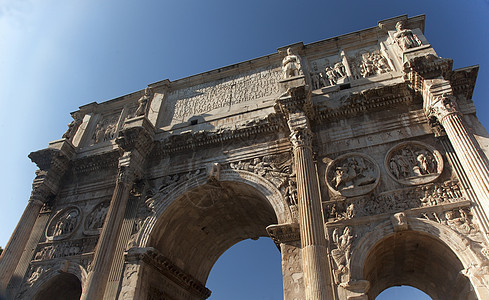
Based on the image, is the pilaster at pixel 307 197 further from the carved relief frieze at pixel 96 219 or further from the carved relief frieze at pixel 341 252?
the carved relief frieze at pixel 96 219

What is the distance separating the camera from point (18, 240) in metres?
10.2

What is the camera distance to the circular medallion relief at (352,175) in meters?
8.21

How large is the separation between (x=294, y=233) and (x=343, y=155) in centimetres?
257

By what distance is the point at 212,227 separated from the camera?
1176 cm

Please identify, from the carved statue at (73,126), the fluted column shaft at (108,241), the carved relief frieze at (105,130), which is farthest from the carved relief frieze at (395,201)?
the carved statue at (73,126)

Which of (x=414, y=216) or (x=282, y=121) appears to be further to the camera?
(x=282, y=121)

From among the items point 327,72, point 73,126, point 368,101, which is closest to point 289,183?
point 368,101

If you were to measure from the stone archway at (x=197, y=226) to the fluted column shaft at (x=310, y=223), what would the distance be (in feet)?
2.98

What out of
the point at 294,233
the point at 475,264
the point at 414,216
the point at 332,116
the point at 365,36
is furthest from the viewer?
the point at 365,36

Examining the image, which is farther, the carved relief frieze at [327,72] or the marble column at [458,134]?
the carved relief frieze at [327,72]

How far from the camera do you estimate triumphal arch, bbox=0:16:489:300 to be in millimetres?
7309

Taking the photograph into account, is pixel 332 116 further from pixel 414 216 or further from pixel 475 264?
pixel 475 264

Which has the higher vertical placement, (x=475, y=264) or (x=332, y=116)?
(x=332, y=116)

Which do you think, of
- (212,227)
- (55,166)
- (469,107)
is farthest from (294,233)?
(55,166)
